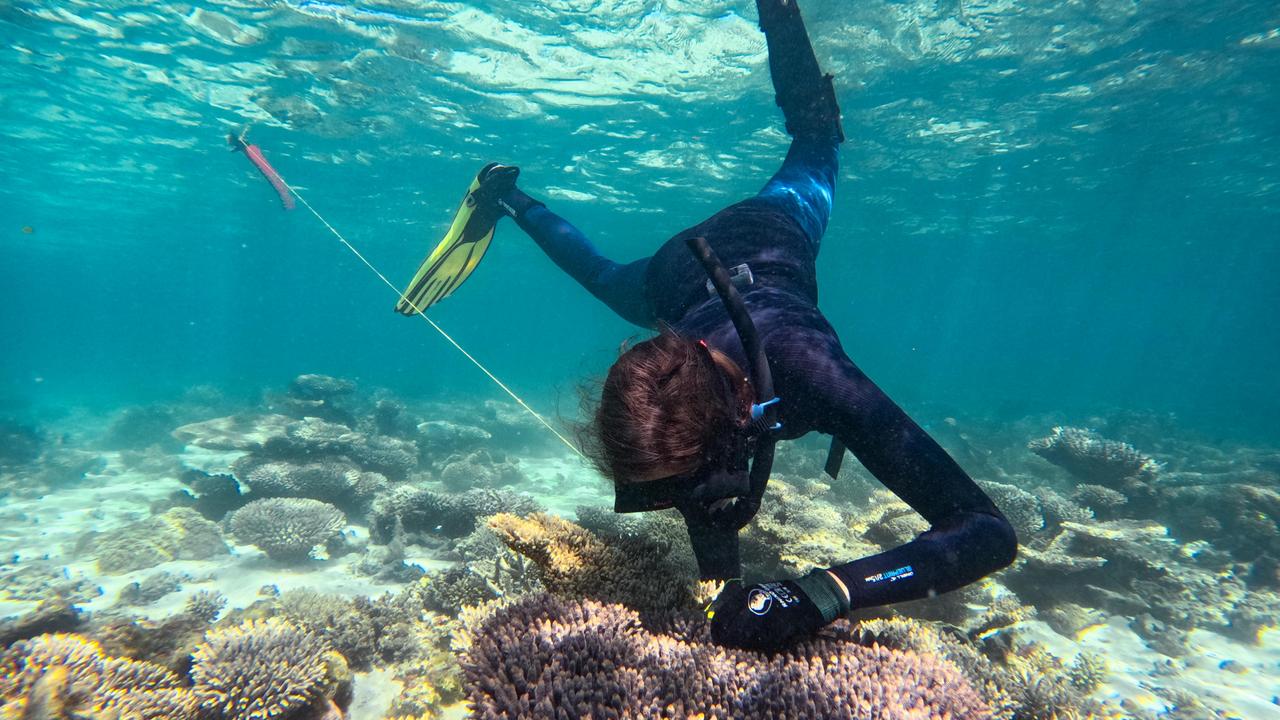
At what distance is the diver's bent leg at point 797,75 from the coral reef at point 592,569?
4.65 m

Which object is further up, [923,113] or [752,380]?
[923,113]

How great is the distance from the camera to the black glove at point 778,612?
1998mm

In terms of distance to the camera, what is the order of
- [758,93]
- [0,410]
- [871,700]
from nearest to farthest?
1. [871,700]
2. [758,93]
3. [0,410]

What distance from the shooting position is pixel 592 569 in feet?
9.50

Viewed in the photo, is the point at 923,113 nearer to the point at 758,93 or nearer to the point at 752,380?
the point at 758,93

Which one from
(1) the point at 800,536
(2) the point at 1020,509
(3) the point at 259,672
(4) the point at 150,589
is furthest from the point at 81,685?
(2) the point at 1020,509

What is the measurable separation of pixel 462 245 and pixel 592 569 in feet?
20.0

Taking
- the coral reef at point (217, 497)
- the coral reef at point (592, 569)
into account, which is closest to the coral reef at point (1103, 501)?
the coral reef at point (592, 569)

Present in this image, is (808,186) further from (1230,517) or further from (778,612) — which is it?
(1230,517)

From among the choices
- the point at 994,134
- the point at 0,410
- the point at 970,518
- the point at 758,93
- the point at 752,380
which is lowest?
the point at 0,410

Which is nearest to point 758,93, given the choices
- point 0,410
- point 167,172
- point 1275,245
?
point 167,172

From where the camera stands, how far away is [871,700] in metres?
1.93

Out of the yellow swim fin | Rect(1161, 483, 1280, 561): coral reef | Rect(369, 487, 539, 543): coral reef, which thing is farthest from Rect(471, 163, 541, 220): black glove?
Rect(1161, 483, 1280, 561): coral reef

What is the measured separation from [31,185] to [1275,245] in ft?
262
